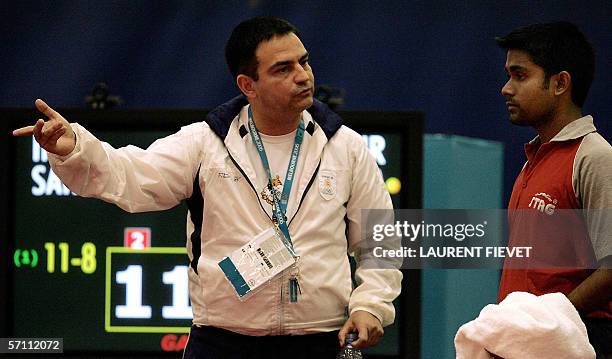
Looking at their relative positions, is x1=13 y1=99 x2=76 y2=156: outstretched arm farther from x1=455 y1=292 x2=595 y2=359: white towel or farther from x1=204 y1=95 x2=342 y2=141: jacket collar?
x1=455 y1=292 x2=595 y2=359: white towel

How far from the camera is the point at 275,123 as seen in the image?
122 inches

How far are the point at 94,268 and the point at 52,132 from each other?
1479 mm

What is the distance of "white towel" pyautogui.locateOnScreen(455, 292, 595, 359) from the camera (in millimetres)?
1810

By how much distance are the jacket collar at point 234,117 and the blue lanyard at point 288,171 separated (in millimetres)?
49

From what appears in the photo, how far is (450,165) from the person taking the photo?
4.15 m

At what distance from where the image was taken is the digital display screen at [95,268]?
13.2 ft

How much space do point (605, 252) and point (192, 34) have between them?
10.1ft

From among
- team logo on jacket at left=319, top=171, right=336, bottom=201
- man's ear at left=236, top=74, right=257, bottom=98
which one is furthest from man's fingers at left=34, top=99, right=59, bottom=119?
team logo on jacket at left=319, top=171, right=336, bottom=201

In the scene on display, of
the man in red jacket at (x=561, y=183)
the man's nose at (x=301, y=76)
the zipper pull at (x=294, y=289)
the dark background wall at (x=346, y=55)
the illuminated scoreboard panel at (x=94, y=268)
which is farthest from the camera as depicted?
the dark background wall at (x=346, y=55)

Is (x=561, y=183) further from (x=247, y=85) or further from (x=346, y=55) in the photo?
(x=346, y=55)

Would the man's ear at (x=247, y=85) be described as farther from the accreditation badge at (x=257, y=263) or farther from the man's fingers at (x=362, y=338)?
the man's fingers at (x=362, y=338)

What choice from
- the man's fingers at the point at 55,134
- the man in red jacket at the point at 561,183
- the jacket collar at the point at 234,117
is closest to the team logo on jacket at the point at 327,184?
the jacket collar at the point at 234,117

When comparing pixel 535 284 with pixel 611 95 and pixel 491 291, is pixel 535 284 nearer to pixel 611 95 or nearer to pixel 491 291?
pixel 491 291

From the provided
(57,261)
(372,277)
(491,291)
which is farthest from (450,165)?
(57,261)
